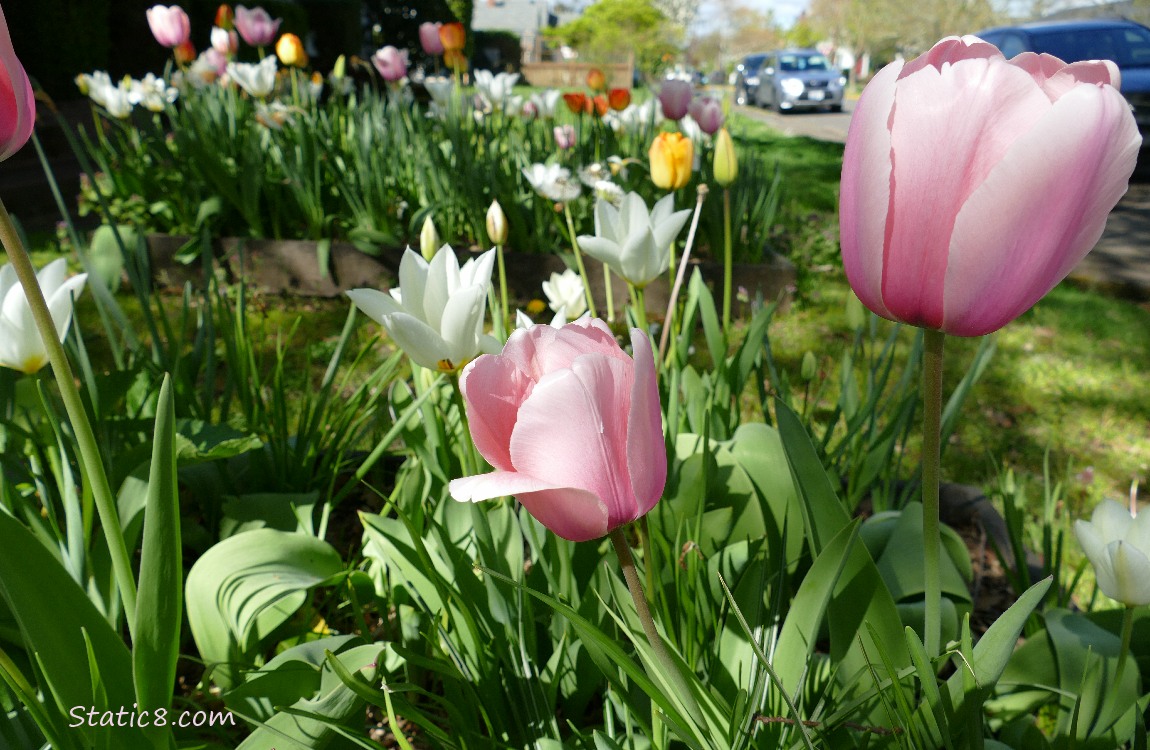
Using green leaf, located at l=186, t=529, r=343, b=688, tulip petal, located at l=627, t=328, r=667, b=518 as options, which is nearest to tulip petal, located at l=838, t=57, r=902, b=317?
tulip petal, located at l=627, t=328, r=667, b=518

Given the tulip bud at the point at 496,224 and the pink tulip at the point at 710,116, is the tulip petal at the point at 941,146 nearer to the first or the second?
the tulip bud at the point at 496,224

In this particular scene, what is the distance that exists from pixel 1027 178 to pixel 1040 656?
2.42 feet

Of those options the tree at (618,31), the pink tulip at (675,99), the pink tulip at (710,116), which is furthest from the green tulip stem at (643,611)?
the tree at (618,31)

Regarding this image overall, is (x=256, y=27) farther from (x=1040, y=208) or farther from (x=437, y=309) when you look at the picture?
(x=1040, y=208)

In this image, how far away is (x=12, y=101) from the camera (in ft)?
2.18

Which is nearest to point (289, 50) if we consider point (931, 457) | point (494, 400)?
point (494, 400)

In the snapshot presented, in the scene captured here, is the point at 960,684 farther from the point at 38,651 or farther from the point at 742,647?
the point at 38,651

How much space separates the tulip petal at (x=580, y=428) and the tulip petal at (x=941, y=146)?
223mm

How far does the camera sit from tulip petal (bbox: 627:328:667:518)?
1.80ft

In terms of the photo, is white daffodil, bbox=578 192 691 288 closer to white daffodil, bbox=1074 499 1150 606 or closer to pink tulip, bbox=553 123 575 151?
white daffodil, bbox=1074 499 1150 606

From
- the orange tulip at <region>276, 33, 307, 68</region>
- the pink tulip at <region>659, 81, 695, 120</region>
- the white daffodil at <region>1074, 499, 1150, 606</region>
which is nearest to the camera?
the white daffodil at <region>1074, 499, 1150, 606</region>

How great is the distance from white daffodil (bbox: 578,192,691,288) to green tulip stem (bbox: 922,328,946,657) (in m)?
0.56

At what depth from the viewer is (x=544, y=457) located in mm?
565

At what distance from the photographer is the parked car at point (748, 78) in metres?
19.0
